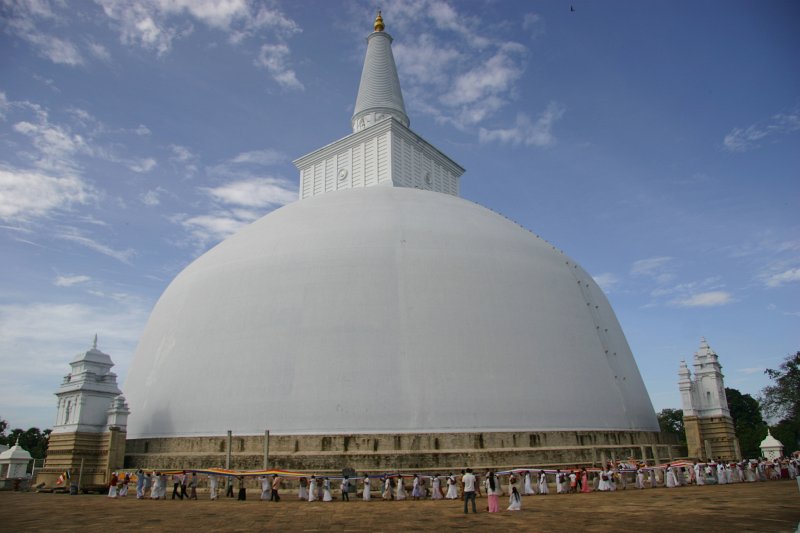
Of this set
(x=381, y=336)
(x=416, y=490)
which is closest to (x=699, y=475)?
(x=416, y=490)

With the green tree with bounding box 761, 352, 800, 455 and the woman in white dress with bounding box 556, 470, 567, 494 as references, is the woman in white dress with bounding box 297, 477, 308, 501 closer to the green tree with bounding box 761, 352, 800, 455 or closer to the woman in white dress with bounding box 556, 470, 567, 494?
the woman in white dress with bounding box 556, 470, 567, 494

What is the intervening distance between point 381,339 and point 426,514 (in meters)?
5.82

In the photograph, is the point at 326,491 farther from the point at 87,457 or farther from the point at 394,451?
the point at 87,457

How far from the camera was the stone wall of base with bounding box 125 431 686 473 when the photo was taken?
15578mm

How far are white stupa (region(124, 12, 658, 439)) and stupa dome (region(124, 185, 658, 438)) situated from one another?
0.04m

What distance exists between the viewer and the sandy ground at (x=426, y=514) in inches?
404

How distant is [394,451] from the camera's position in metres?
15.5

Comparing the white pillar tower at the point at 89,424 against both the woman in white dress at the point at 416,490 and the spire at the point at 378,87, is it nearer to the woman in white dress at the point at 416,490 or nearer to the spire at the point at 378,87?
the woman in white dress at the point at 416,490

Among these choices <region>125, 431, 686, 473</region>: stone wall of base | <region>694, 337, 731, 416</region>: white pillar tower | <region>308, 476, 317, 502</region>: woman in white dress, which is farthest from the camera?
<region>694, 337, 731, 416</region>: white pillar tower

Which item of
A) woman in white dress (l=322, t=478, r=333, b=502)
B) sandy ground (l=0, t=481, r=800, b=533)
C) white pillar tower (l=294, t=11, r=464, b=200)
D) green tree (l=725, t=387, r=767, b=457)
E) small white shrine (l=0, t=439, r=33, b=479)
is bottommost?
sandy ground (l=0, t=481, r=800, b=533)

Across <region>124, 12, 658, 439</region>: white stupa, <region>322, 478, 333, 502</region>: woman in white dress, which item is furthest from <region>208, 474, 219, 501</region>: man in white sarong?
<region>322, 478, 333, 502</region>: woman in white dress

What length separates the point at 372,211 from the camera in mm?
21312

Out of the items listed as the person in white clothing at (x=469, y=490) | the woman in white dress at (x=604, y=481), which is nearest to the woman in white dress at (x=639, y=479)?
the woman in white dress at (x=604, y=481)

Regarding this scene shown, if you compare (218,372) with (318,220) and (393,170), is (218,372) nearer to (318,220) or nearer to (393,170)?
(318,220)
